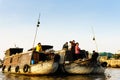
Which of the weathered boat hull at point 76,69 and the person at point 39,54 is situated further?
the person at point 39,54

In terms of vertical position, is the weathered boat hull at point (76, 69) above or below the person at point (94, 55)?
below

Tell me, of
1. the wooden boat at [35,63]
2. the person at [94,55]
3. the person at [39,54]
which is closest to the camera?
the person at [94,55]

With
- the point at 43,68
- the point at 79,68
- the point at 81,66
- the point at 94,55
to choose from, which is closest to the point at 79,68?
the point at 79,68

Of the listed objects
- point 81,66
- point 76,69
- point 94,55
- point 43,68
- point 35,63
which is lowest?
point 76,69

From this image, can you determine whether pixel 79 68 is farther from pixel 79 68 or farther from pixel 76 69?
pixel 76 69

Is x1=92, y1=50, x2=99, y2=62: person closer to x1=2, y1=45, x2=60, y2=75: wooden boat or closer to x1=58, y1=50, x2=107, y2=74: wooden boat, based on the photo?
x1=58, y1=50, x2=107, y2=74: wooden boat

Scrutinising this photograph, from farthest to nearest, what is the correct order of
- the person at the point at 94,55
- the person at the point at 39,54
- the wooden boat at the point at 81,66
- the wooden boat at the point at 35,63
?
1. the person at the point at 39,54
2. the wooden boat at the point at 35,63
3. the wooden boat at the point at 81,66
4. the person at the point at 94,55

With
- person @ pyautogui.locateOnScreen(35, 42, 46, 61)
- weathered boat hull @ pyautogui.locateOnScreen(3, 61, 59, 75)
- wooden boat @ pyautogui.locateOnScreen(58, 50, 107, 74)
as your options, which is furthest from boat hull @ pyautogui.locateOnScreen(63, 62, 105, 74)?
person @ pyautogui.locateOnScreen(35, 42, 46, 61)

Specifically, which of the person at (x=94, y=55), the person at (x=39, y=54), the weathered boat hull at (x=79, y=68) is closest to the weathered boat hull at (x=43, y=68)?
the weathered boat hull at (x=79, y=68)

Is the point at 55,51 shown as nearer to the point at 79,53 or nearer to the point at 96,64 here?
the point at 79,53

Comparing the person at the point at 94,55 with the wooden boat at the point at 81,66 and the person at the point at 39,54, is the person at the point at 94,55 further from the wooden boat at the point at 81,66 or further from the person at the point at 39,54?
the person at the point at 39,54

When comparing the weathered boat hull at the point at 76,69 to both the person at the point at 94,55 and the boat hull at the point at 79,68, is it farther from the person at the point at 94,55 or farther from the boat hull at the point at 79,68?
the person at the point at 94,55

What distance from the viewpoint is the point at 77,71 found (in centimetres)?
2550

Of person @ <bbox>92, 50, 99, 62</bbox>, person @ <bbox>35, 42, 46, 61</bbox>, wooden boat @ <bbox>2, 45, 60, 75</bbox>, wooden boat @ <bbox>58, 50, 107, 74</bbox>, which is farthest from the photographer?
person @ <bbox>35, 42, 46, 61</bbox>
